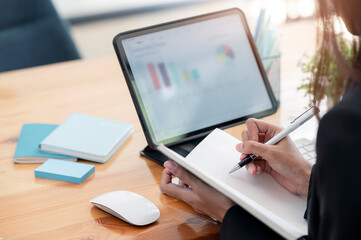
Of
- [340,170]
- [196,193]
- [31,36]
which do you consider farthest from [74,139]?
→ [31,36]

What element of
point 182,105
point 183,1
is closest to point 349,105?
point 182,105

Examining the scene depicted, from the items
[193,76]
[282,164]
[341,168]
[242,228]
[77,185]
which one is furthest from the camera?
[193,76]

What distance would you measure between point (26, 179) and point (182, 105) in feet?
1.29

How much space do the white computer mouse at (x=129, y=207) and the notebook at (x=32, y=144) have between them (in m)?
0.23

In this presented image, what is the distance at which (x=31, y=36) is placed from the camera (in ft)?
5.89

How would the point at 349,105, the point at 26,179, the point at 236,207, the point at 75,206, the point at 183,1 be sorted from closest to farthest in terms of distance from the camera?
the point at 349,105 < the point at 236,207 < the point at 75,206 < the point at 26,179 < the point at 183,1

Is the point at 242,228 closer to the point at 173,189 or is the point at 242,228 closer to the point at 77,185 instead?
the point at 173,189

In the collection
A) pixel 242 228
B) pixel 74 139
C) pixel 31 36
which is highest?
pixel 31 36

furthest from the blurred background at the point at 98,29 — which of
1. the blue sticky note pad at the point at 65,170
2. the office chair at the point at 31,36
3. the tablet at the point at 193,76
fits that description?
the blue sticky note pad at the point at 65,170

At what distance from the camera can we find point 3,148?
116 cm

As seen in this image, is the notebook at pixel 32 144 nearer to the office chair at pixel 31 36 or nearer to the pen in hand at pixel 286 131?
the pen in hand at pixel 286 131

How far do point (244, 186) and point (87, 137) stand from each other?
433 millimetres

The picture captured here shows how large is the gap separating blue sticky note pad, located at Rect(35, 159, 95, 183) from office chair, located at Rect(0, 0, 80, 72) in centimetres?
90

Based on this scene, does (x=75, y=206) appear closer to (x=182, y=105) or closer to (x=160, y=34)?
(x=182, y=105)
